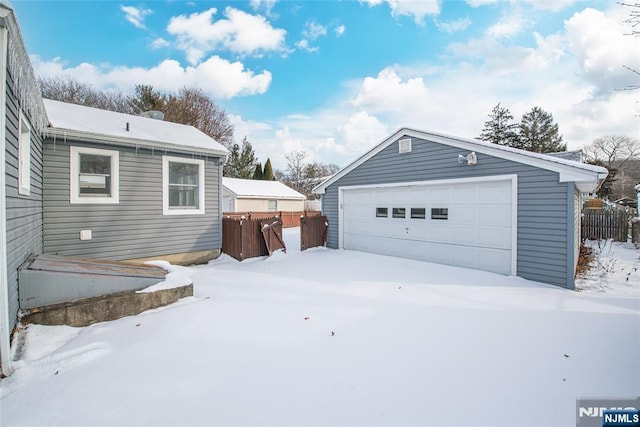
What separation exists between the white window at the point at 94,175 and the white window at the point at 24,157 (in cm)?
171

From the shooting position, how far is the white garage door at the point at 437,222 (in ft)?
21.6

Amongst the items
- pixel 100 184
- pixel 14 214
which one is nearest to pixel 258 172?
pixel 100 184

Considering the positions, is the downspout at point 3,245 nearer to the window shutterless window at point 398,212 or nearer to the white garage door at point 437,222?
the white garage door at point 437,222

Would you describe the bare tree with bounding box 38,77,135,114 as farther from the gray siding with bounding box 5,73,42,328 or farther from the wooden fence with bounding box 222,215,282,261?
the gray siding with bounding box 5,73,42,328

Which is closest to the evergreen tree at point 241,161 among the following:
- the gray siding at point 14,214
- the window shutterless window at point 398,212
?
the window shutterless window at point 398,212

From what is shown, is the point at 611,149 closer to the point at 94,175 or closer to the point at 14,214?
the point at 94,175

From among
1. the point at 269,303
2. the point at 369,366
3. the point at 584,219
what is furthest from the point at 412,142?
the point at 584,219

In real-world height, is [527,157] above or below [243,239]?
above

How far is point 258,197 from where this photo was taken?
814 inches

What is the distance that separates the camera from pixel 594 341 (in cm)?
344

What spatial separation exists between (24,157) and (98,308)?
2.43 m

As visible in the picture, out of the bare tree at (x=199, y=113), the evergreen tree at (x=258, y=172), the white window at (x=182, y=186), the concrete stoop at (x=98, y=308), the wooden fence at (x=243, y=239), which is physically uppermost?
the bare tree at (x=199, y=113)

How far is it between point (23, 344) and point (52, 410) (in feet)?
4.68

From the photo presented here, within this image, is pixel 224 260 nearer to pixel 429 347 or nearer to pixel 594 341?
pixel 429 347
